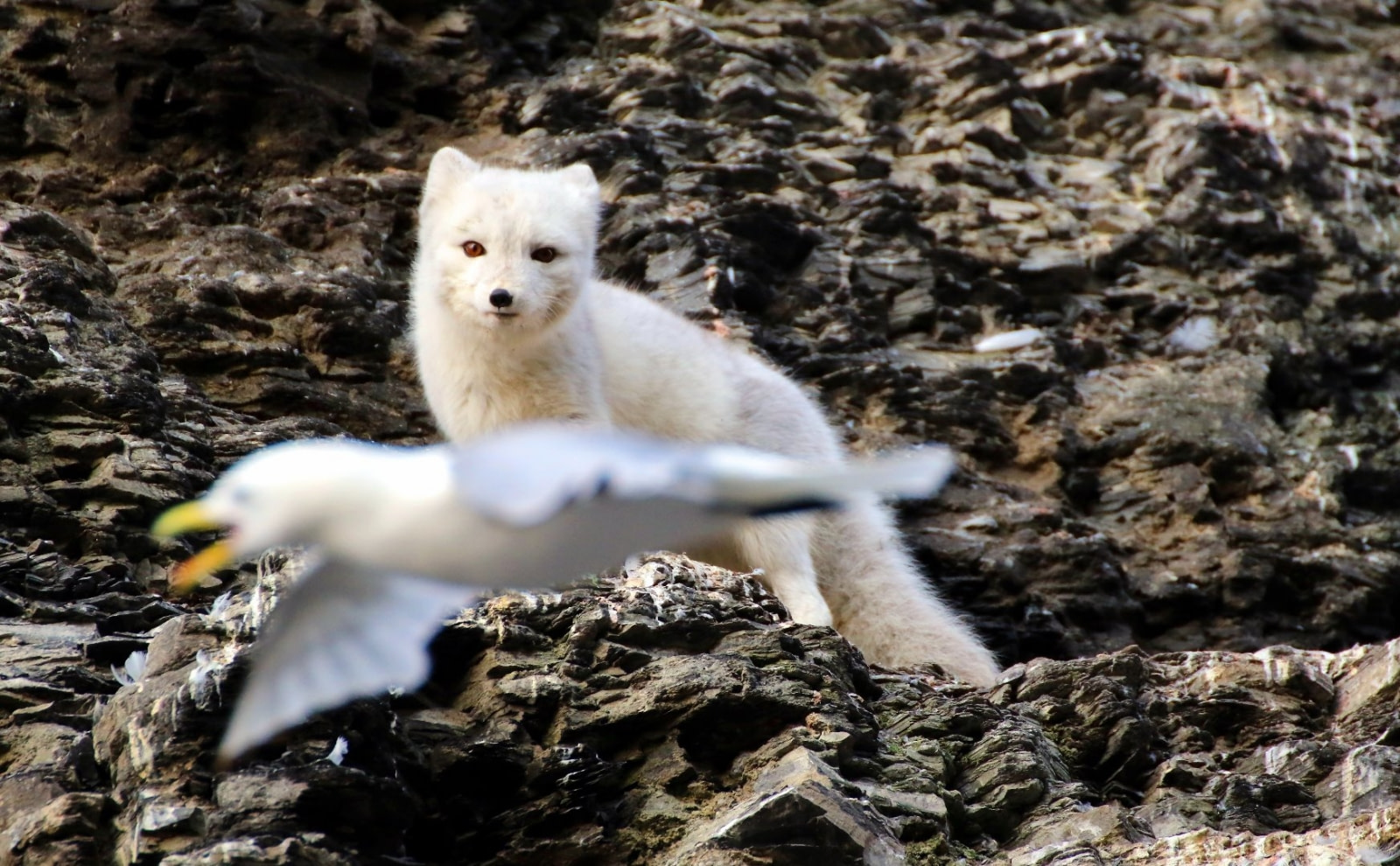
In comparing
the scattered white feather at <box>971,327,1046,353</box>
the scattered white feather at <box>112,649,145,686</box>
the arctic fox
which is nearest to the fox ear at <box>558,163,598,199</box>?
→ the arctic fox

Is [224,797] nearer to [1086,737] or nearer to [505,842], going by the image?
[505,842]

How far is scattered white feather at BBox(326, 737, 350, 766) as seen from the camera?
439cm

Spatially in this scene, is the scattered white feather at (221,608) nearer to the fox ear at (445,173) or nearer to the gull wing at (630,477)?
the gull wing at (630,477)

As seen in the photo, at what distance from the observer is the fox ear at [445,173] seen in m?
7.30

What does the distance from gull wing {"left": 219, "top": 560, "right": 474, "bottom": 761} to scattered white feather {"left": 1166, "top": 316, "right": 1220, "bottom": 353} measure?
23.8 ft

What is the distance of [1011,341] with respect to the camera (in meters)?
9.63

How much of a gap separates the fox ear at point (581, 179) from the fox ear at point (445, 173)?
51cm

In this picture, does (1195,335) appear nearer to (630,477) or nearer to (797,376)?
(797,376)

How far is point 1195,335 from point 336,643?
768cm

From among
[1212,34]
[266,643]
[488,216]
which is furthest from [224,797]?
[1212,34]

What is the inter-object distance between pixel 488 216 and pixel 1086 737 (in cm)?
369

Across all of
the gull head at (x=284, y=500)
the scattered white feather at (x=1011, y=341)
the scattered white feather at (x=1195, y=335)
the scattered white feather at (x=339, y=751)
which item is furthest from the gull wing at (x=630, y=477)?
the scattered white feather at (x=1195, y=335)

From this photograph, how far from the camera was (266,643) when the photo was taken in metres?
3.88

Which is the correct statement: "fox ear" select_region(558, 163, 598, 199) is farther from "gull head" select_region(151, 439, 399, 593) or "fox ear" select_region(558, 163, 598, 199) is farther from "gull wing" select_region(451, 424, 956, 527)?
"gull wing" select_region(451, 424, 956, 527)
